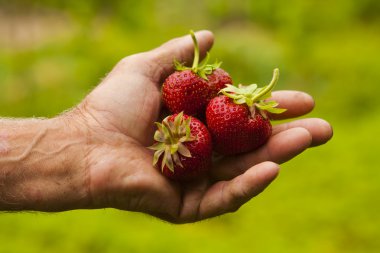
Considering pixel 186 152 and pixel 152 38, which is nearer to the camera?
pixel 186 152

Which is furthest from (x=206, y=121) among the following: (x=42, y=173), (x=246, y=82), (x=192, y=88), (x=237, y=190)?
(x=246, y=82)

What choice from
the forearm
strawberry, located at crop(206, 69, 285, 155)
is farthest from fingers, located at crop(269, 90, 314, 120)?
the forearm

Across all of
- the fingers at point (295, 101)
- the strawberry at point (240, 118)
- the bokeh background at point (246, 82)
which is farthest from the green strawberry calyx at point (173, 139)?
the bokeh background at point (246, 82)

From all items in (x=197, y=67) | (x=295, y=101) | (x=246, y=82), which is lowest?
(x=246, y=82)

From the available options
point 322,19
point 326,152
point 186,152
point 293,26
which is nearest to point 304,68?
point 293,26

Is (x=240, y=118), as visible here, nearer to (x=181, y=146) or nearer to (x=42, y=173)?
(x=181, y=146)

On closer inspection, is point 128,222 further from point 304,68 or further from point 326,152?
point 304,68
